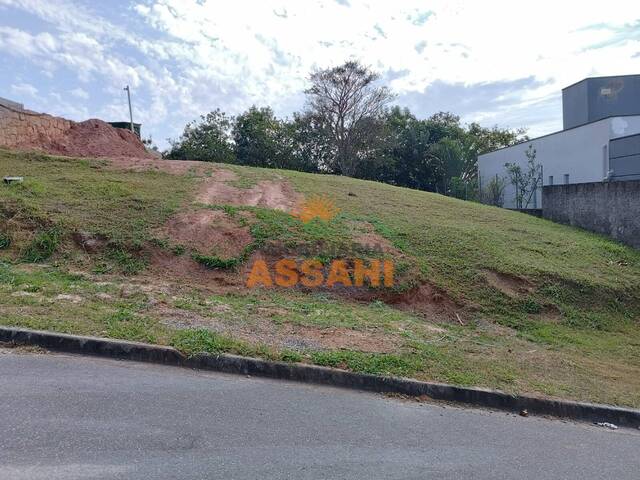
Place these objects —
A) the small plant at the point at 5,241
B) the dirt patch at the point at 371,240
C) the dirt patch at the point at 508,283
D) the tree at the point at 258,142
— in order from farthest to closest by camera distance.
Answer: the tree at the point at 258,142 → the dirt patch at the point at 371,240 → the dirt patch at the point at 508,283 → the small plant at the point at 5,241

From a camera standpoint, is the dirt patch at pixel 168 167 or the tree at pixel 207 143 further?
the tree at pixel 207 143

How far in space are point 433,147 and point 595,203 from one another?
20329mm

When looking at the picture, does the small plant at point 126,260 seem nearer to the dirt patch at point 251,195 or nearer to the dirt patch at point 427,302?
the dirt patch at point 251,195

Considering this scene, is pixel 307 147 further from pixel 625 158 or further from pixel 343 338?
pixel 343 338

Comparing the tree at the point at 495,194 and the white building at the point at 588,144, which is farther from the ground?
the white building at the point at 588,144

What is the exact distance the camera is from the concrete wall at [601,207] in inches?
506

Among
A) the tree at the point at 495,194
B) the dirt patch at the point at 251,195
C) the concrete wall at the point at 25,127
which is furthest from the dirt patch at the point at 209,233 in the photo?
the tree at the point at 495,194

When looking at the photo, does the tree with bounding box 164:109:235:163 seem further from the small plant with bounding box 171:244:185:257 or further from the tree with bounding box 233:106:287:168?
the small plant with bounding box 171:244:185:257

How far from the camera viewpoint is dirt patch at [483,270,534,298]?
29.9ft

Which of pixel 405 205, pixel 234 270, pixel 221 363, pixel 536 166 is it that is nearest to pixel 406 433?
pixel 221 363

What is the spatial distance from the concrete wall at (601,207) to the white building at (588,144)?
1.91 m

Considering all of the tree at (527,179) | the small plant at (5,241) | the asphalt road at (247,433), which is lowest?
the asphalt road at (247,433)

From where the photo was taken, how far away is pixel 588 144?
2077cm

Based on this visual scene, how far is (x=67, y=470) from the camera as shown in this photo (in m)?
3.12
